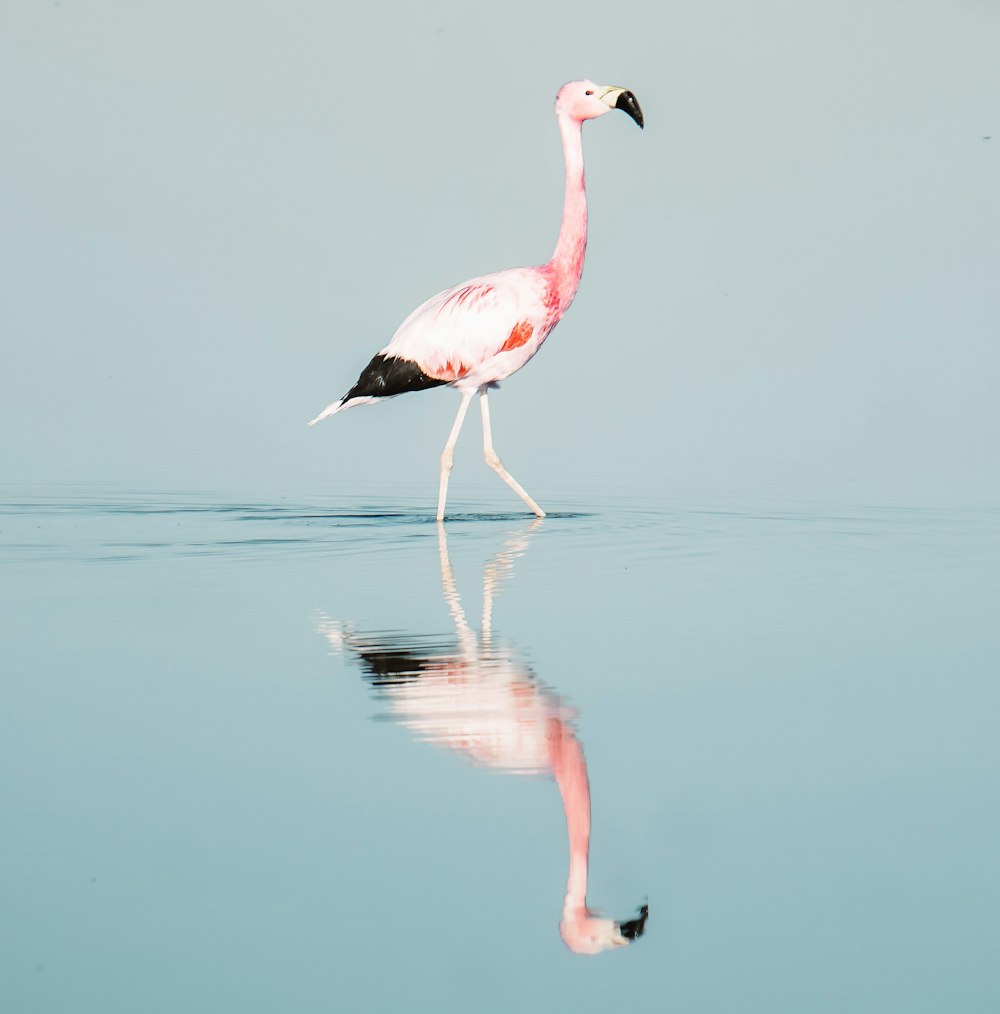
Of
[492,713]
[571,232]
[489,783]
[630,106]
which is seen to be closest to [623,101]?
[630,106]

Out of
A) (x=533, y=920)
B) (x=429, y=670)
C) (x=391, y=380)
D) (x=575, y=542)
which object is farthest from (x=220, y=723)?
(x=391, y=380)

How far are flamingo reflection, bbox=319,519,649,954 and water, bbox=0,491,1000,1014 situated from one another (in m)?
0.02

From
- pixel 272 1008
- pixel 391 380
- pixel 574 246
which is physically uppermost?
pixel 574 246

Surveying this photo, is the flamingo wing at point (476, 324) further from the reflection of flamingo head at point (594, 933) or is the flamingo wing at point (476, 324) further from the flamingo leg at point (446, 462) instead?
the reflection of flamingo head at point (594, 933)

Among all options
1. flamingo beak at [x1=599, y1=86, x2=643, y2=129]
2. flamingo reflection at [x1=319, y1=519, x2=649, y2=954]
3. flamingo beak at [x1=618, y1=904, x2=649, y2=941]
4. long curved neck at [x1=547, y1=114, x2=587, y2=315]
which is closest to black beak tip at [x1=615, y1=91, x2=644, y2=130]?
flamingo beak at [x1=599, y1=86, x2=643, y2=129]

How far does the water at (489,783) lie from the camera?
→ 4.14 m

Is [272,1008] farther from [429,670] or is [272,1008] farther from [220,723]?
[429,670]

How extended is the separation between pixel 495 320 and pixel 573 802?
740 centimetres

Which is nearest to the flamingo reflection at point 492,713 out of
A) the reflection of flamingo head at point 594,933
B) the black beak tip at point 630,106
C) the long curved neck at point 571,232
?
the reflection of flamingo head at point 594,933

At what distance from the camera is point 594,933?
4324 mm

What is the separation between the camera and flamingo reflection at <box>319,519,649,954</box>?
4527mm

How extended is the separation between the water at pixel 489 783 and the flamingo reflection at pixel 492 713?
16mm

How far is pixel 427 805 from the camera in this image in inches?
204

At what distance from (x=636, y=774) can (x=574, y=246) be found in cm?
749
